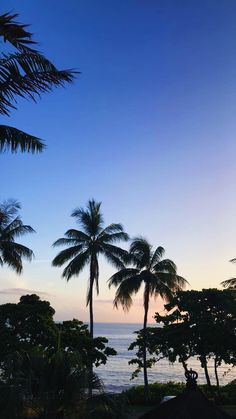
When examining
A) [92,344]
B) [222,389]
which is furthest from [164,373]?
[92,344]

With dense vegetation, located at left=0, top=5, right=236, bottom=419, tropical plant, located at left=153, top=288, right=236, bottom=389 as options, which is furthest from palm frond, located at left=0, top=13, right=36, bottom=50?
tropical plant, located at left=153, top=288, right=236, bottom=389

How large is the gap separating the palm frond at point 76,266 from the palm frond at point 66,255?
1.39 ft

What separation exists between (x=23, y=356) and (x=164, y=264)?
25.6 meters

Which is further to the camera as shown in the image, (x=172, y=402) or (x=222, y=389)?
(x=222, y=389)

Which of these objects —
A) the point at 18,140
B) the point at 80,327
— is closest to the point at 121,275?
the point at 80,327

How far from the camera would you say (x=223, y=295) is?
94.7 ft

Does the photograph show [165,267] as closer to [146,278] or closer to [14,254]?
[146,278]

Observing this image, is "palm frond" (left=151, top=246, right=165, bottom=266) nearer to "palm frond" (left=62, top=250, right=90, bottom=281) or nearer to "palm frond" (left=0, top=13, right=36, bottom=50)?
"palm frond" (left=62, top=250, right=90, bottom=281)

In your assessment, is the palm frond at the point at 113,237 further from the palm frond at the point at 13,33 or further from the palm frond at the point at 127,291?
the palm frond at the point at 13,33

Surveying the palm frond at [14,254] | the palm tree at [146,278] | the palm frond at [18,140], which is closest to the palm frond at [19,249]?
the palm frond at [14,254]

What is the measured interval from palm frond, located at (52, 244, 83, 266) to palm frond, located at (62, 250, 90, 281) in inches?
16.7

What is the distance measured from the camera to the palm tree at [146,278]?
3719 cm

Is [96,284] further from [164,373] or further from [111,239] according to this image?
[164,373]

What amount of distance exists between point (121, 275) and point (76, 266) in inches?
176
